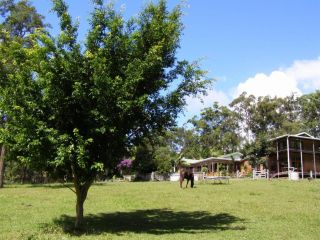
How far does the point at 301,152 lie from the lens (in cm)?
5838

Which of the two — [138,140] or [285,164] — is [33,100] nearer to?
[138,140]

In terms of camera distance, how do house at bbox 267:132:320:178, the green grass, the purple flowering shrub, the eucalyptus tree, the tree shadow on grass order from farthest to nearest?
the eucalyptus tree
house at bbox 267:132:320:178
the purple flowering shrub
the tree shadow on grass
the green grass

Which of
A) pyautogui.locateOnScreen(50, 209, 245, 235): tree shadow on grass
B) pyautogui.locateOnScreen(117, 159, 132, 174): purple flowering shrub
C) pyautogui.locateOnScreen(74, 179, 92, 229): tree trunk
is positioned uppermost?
pyautogui.locateOnScreen(117, 159, 132, 174): purple flowering shrub

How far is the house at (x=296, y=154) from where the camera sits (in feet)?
198

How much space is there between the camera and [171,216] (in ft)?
58.5

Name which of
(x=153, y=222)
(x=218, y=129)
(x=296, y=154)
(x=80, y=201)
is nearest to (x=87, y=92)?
(x=80, y=201)

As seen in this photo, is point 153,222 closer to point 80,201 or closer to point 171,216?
point 171,216

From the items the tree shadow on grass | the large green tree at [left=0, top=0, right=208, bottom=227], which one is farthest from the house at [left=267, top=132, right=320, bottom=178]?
the large green tree at [left=0, top=0, right=208, bottom=227]

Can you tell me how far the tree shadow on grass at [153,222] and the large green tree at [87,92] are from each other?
42.5 inches

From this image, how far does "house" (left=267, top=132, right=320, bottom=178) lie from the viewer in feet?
198

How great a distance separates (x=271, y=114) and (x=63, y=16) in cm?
7829

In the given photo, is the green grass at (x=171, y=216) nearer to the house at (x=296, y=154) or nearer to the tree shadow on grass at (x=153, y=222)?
the tree shadow on grass at (x=153, y=222)

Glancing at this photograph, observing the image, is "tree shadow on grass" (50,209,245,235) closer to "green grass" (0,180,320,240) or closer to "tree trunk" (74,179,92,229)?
"green grass" (0,180,320,240)

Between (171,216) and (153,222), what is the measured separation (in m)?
1.65
